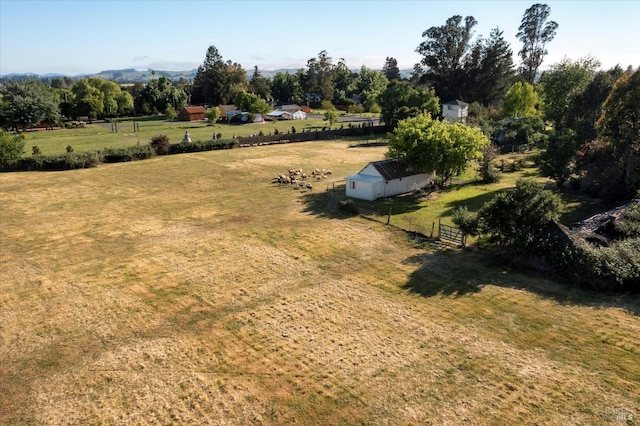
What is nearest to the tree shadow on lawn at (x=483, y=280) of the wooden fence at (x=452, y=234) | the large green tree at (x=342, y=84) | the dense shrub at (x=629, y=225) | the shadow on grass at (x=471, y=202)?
the wooden fence at (x=452, y=234)

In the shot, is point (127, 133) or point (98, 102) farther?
A: point (98, 102)

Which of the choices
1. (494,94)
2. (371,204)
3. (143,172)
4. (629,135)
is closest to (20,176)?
(143,172)

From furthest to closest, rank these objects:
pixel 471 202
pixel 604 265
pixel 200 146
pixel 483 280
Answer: pixel 200 146, pixel 471 202, pixel 483 280, pixel 604 265

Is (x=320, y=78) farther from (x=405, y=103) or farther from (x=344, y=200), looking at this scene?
(x=344, y=200)

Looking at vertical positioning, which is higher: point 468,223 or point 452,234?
point 468,223

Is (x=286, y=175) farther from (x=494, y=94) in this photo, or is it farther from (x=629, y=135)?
(x=494, y=94)

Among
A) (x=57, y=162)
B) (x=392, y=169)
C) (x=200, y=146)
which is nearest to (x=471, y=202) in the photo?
(x=392, y=169)

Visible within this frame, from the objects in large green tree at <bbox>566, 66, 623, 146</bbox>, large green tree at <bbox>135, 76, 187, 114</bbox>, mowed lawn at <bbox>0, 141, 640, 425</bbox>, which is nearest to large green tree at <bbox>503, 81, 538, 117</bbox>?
large green tree at <bbox>566, 66, 623, 146</bbox>

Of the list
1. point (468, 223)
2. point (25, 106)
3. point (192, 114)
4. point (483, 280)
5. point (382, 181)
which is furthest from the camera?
point (192, 114)
